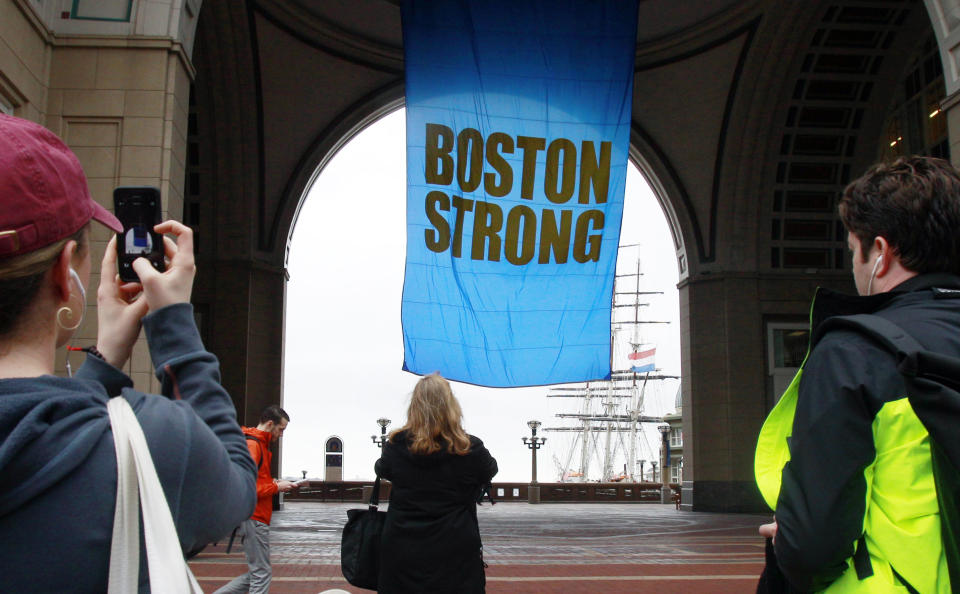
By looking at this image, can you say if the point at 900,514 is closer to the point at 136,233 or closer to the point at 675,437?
the point at 136,233

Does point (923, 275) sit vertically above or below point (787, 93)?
below

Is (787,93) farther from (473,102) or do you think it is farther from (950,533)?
(950,533)

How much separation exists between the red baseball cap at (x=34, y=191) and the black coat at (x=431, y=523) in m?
3.40

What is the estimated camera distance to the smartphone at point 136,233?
156 cm

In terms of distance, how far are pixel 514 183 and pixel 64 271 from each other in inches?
423

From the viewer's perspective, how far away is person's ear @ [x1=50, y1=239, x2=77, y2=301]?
1.33 meters

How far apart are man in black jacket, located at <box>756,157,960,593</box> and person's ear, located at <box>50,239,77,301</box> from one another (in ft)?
4.74

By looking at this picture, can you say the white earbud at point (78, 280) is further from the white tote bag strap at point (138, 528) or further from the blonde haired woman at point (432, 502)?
the blonde haired woman at point (432, 502)

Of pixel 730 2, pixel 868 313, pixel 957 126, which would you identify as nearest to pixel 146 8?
pixel 957 126

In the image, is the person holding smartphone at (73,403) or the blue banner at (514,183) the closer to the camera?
the person holding smartphone at (73,403)

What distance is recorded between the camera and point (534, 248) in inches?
462

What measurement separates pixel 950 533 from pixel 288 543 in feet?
43.2

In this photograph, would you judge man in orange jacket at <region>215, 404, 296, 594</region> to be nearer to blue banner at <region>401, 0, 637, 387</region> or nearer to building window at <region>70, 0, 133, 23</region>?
blue banner at <region>401, 0, 637, 387</region>

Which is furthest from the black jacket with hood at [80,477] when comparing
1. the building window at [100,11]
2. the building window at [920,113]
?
the building window at [920,113]
